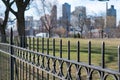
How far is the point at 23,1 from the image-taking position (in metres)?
16.8

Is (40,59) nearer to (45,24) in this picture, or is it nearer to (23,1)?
(23,1)

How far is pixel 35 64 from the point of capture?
5105 millimetres

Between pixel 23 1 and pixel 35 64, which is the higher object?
pixel 23 1

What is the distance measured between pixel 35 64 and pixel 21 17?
1430 centimetres

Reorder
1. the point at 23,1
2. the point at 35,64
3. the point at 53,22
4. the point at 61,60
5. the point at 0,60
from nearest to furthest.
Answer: the point at 61,60
the point at 35,64
the point at 0,60
the point at 23,1
the point at 53,22

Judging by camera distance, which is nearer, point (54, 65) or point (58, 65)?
point (54, 65)

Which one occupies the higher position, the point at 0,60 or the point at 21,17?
the point at 21,17

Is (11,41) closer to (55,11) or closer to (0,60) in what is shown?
(0,60)

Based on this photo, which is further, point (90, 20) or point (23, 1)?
point (90, 20)

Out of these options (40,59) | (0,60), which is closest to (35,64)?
(40,59)

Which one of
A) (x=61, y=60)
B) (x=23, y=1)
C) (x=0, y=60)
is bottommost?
(x=0, y=60)

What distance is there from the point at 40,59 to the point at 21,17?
14.3 meters

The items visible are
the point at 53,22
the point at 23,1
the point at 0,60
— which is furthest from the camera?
the point at 53,22

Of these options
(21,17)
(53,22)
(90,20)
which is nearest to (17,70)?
(21,17)
